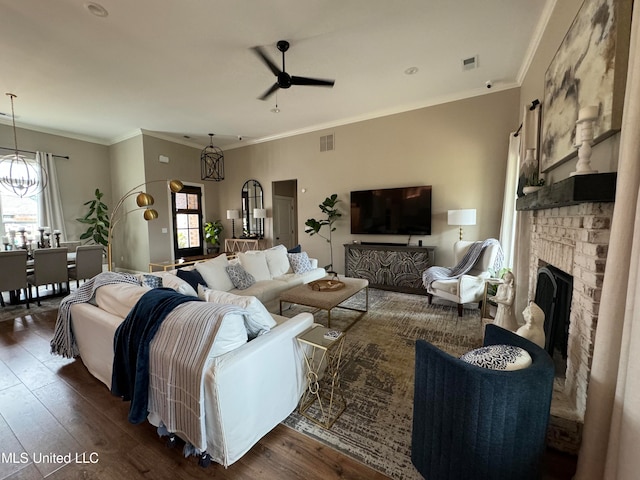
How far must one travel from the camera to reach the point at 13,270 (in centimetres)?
383

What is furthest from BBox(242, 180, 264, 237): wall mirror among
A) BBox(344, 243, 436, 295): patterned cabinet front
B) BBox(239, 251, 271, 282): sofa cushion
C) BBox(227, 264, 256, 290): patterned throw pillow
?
BBox(227, 264, 256, 290): patterned throw pillow

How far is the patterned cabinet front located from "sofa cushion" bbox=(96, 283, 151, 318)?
3767 mm

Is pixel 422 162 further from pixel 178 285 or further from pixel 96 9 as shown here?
pixel 96 9

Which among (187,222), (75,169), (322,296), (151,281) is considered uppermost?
(75,169)

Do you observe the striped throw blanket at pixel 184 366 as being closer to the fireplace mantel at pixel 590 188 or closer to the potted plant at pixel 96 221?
the fireplace mantel at pixel 590 188

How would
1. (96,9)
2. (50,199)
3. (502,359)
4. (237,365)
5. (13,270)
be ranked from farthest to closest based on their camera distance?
(50,199), (13,270), (96,9), (237,365), (502,359)

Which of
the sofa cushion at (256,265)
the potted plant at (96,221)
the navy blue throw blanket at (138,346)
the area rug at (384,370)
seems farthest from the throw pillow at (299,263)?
the potted plant at (96,221)

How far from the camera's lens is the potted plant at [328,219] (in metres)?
5.57

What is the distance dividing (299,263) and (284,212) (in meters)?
3.21

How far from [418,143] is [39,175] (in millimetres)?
7763

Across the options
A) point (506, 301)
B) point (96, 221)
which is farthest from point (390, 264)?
point (96, 221)

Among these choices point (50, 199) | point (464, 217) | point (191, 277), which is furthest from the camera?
point (50, 199)

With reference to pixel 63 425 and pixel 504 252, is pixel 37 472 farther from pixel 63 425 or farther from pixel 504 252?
pixel 504 252

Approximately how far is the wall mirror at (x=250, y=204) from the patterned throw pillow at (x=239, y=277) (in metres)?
3.65
